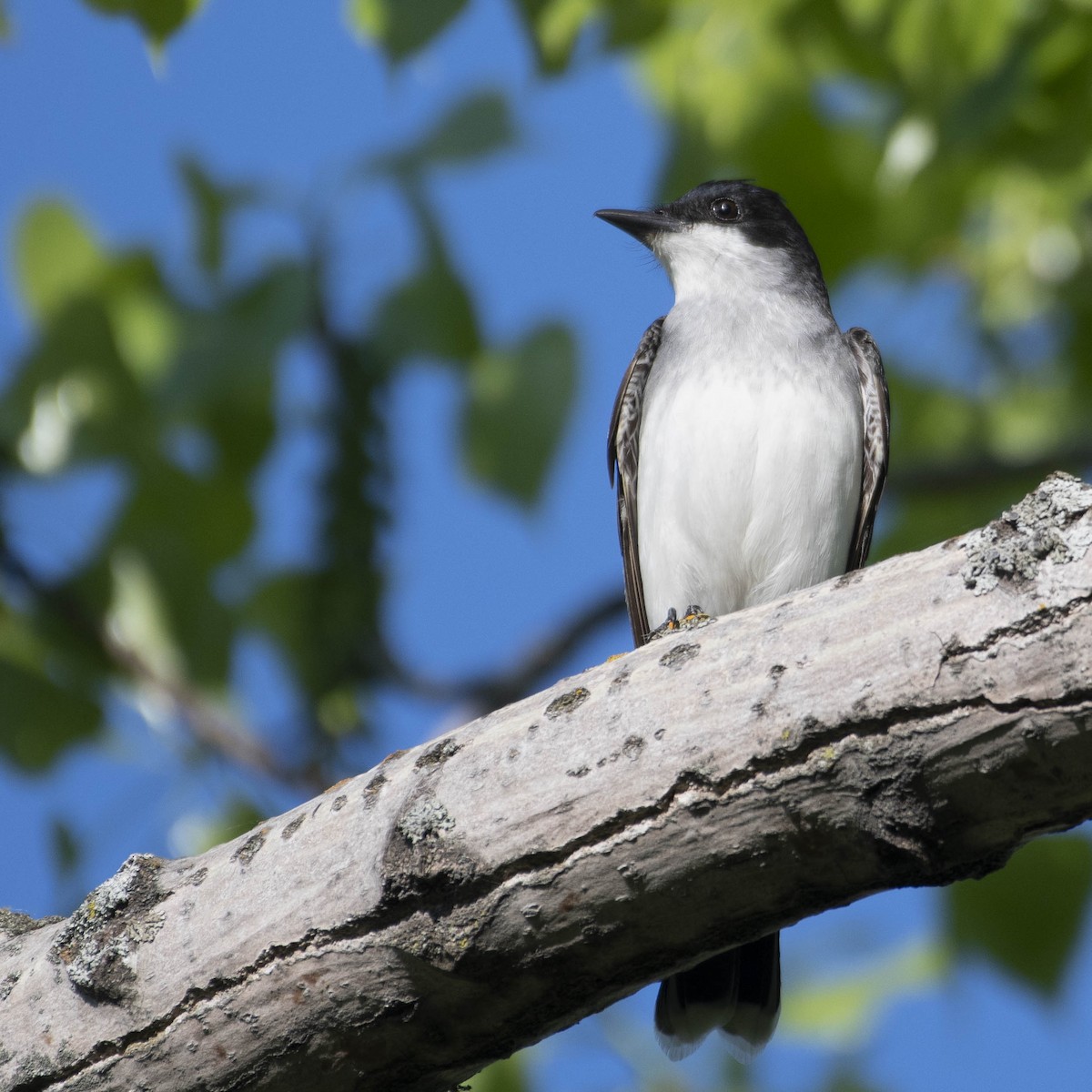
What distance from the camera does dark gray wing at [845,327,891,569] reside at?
522 centimetres

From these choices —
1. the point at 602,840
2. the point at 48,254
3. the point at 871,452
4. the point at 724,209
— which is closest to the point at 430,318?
the point at 48,254

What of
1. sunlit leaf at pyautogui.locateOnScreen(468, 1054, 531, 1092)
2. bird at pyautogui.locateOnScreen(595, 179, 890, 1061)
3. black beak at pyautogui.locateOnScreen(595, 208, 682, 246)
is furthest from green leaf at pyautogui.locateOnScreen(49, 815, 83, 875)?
black beak at pyautogui.locateOnScreen(595, 208, 682, 246)

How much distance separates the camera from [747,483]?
5027mm

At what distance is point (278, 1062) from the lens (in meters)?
2.70

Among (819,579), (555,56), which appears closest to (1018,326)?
(819,579)

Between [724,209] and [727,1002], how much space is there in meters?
3.65

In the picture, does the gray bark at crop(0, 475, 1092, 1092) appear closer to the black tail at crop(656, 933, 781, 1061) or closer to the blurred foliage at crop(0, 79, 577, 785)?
the black tail at crop(656, 933, 781, 1061)

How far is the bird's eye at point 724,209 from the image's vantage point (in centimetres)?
630

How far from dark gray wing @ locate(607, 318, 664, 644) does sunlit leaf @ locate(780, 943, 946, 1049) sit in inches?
71.0

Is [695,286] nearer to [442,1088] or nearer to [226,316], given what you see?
[226,316]

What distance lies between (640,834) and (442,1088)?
725mm

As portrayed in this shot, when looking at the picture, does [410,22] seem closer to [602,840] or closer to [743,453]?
[743,453]

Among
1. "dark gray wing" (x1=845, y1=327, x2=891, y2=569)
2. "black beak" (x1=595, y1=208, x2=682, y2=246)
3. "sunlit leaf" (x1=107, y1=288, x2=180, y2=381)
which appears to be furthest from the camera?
"black beak" (x1=595, y1=208, x2=682, y2=246)

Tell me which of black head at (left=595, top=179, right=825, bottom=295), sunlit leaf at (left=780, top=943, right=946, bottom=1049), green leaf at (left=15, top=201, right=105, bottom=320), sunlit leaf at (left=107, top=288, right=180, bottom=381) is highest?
green leaf at (left=15, top=201, right=105, bottom=320)
